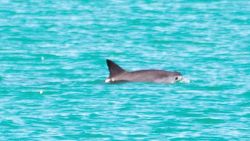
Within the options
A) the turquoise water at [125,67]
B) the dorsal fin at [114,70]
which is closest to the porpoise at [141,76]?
the dorsal fin at [114,70]

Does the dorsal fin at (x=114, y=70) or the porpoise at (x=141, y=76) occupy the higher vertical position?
the dorsal fin at (x=114, y=70)

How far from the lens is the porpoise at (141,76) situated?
34.3 m

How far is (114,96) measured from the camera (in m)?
32.2

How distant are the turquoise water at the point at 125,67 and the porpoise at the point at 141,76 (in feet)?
1.17

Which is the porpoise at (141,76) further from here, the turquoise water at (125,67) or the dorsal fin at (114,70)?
the turquoise water at (125,67)

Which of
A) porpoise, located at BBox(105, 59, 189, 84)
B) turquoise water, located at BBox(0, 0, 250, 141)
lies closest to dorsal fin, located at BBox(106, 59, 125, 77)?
porpoise, located at BBox(105, 59, 189, 84)

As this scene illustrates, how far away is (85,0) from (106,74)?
902 inches

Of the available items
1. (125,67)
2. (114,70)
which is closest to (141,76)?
(114,70)

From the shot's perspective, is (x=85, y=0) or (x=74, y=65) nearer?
(x=74, y=65)

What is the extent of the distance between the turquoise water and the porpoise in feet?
1.17

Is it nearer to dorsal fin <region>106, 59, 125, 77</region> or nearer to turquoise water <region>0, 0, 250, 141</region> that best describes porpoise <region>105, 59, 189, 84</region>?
dorsal fin <region>106, 59, 125, 77</region>

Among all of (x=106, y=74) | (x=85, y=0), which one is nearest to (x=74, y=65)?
(x=106, y=74)

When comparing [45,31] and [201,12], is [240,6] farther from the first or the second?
[45,31]

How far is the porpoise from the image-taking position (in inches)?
1351
